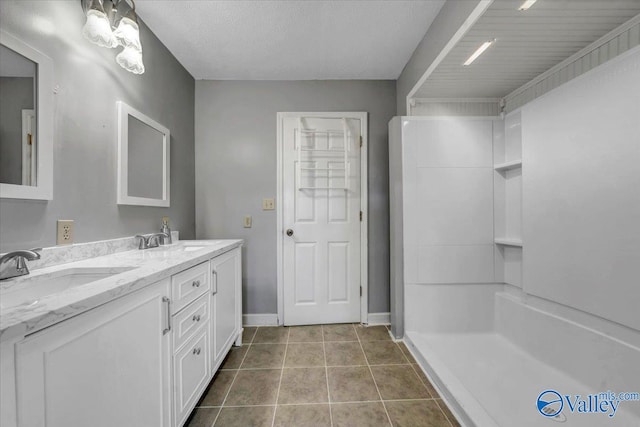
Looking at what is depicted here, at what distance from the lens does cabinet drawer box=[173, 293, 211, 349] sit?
3.76 ft

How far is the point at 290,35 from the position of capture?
1.87m

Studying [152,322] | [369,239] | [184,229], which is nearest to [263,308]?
[184,229]

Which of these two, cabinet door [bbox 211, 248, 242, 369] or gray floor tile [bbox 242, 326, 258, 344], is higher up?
cabinet door [bbox 211, 248, 242, 369]

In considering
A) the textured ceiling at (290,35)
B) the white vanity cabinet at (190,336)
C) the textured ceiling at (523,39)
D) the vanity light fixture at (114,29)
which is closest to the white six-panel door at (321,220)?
the textured ceiling at (290,35)

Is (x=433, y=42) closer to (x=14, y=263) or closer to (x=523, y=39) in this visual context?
(x=523, y=39)

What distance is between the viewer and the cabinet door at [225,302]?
1574mm

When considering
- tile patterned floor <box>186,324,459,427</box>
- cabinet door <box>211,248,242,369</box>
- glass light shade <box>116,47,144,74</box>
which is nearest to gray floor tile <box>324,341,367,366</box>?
tile patterned floor <box>186,324,459,427</box>

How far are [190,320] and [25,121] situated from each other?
3.60ft

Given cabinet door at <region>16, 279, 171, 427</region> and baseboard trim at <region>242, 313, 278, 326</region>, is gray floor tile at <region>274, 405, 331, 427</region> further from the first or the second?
baseboard trim at <region>242, 313, 278, 326</region>

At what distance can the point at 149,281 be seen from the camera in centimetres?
92

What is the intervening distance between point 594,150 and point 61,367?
94.4 inches

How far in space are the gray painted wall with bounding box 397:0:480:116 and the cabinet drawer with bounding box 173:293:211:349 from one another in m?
2.10

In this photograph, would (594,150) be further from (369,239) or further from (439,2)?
(369,239)

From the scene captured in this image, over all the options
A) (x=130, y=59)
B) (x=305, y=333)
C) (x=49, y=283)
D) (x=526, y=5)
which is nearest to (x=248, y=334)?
(x=305, y=333)
